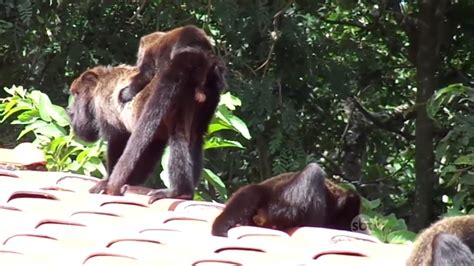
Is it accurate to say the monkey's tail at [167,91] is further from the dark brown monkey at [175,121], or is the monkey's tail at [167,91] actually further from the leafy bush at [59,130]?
the leafy bush at [59,130]

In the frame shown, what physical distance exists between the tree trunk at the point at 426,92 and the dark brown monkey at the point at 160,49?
300 centimetres

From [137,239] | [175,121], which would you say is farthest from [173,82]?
[137,239]

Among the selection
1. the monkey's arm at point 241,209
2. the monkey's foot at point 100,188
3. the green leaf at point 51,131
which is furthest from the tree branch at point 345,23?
the monkey's arm at point 241,209

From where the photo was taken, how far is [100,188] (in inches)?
178

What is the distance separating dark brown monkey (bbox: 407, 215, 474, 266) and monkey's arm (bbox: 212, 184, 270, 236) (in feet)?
2.02

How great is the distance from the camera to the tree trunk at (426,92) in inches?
297

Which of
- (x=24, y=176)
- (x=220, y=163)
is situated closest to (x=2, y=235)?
(x=24, y=176)

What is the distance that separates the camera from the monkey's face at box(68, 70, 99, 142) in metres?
5.38

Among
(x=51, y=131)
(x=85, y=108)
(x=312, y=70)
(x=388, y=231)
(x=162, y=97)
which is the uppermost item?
(x=312, y=70)

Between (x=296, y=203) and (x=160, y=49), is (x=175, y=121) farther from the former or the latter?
(x=296, y=203)

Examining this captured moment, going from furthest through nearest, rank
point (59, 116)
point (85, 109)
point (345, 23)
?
point (345, 23)
point (85, 109)
point (59, 116)

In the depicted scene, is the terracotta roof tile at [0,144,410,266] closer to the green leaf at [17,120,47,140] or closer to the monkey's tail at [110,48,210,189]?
the monkey's tail at [110,48,210,189]

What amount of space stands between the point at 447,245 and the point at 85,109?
3045mm

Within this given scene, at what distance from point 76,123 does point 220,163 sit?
1.99m
